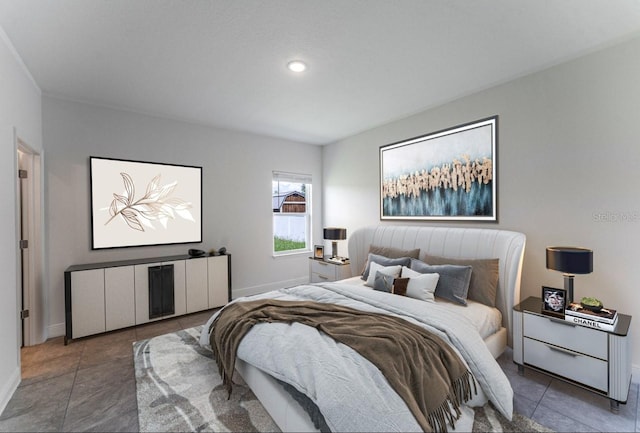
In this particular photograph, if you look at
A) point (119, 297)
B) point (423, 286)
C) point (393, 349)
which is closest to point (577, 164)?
point (423, 286)

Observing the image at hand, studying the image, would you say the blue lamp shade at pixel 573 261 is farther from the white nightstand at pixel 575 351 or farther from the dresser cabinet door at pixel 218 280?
the dresser cabinet door at pixel 218 280

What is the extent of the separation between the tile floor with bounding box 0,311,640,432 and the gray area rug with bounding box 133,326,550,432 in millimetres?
96

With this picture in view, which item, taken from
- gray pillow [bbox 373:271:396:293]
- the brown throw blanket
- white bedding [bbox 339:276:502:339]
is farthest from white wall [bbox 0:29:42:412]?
white bedding [bbox 339:276:502:339]

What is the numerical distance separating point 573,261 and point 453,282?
90 cm

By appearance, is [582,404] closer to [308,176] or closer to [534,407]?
[534,407]

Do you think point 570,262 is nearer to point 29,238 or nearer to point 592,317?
point 592,317

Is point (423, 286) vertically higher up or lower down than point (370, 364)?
higher up

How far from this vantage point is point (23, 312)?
3.03m

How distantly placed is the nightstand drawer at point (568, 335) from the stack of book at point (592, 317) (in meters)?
0.04

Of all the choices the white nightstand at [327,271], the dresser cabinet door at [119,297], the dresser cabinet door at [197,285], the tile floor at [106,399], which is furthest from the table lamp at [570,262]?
the dresser cabinet door at [119,297]

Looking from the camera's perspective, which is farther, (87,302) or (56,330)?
(56,330)

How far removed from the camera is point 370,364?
158cm

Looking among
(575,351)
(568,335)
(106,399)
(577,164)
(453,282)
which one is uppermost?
(577,164)

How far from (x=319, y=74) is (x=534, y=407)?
319cm
